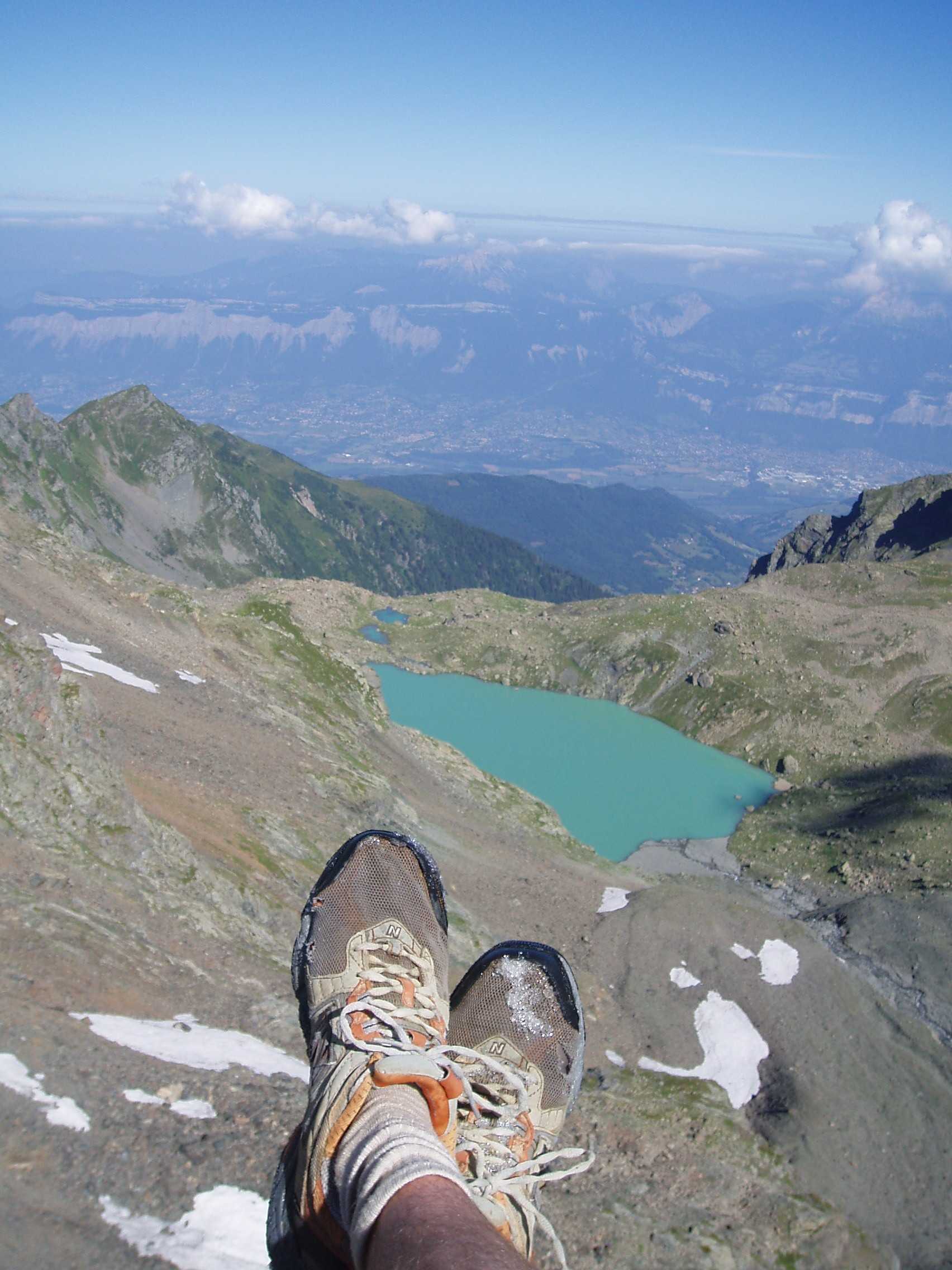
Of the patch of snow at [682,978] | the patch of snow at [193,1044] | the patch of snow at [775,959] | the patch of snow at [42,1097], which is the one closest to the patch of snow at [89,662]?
the patch of snow at [193,1044]

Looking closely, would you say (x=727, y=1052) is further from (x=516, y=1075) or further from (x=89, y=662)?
(x=89, y=662)

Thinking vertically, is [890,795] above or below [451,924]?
below

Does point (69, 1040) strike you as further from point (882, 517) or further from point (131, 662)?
point (882, 517)

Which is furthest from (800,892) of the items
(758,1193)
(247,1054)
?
(247,1054)

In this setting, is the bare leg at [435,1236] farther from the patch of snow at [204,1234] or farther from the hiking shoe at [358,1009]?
the patch of snow at [204,1234]

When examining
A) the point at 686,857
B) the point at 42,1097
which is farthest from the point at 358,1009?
the point at 686,857

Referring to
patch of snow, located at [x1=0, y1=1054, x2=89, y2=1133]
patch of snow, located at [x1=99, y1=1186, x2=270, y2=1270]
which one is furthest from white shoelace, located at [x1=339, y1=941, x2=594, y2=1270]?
patch of snow, located at [x1=0, y1=1054, x2=89, y2=1133]
